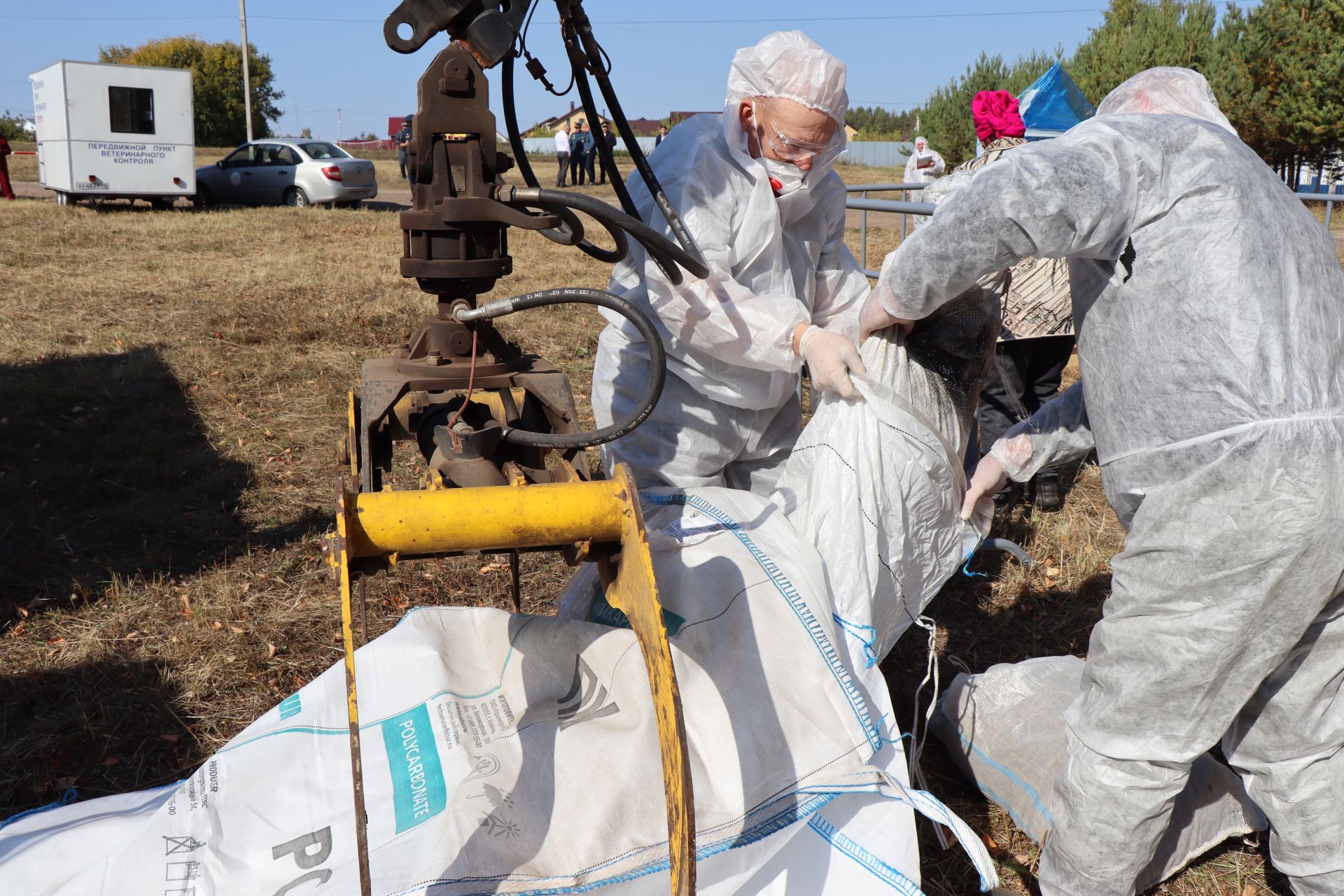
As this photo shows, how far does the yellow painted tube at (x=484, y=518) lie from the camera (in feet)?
4.08

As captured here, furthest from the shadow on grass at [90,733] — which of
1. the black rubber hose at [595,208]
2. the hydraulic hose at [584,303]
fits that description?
the black rubber hose at [595,208]

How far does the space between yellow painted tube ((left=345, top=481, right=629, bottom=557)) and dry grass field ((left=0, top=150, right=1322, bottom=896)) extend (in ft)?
4.44

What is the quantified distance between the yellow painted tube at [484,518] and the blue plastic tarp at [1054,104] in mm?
7007

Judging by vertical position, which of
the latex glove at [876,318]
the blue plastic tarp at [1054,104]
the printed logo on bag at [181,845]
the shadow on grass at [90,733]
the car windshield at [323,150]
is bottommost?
the shadow on grass at [90,733]

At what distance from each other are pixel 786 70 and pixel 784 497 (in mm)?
938

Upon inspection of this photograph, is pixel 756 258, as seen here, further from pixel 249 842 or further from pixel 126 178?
pixel 126 178

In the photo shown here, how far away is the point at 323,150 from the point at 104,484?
12294 millimetres

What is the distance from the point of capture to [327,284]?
316 inches

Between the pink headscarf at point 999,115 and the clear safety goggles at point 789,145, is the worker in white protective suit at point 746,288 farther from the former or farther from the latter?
the pink headscarf at point 999,115

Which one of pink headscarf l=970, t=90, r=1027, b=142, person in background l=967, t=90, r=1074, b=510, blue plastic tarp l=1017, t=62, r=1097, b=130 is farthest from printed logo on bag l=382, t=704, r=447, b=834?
blue plastic tarp l=1017, t=62, r=1097, b=130

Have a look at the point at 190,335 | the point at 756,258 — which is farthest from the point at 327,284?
the point at 756,258

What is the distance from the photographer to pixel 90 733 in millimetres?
2490

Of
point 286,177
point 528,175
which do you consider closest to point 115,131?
point 286,177

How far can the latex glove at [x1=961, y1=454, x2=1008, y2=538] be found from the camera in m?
2.12
